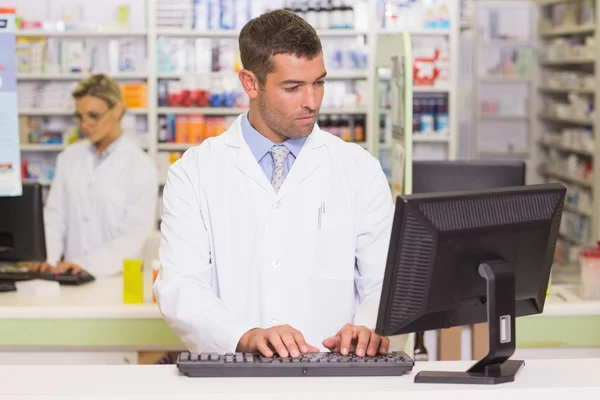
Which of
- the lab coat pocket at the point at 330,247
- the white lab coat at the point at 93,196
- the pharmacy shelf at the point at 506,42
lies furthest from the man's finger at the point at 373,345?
the pharmacy shelf at the point at 506,42

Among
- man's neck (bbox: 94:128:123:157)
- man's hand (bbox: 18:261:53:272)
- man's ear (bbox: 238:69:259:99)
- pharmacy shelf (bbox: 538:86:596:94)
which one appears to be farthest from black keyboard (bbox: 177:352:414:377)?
pharmacy shelf (bbox: 538:86:596:94)

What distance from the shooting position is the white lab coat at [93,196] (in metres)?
4.92

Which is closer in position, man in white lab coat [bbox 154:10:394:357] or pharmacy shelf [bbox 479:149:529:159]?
man in white lab coat [bbox 154:10:394:357]

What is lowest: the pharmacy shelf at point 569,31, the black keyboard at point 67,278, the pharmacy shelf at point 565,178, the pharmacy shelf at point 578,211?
the pharmacy shelf at point 578,211

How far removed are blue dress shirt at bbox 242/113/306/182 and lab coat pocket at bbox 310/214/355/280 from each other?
19cm

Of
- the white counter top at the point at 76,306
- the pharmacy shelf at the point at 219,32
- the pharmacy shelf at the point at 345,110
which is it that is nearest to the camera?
the white counter top at the point at 76,306

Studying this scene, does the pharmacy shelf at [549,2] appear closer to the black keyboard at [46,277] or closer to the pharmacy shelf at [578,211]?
the pharmacy shelf at [578,211]

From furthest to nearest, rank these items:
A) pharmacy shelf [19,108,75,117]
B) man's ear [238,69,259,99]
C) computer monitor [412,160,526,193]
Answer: pharmacy shelf [19,108,75,117] → computer monitor [412,160,526,193] → man's ear [238,69,259,99]

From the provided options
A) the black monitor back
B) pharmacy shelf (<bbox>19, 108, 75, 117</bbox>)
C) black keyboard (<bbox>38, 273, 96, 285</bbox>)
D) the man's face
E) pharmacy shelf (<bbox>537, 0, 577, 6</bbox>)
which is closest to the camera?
the black monitor back

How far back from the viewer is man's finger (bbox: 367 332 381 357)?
7.50 ft

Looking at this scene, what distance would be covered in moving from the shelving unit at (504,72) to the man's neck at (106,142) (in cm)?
532

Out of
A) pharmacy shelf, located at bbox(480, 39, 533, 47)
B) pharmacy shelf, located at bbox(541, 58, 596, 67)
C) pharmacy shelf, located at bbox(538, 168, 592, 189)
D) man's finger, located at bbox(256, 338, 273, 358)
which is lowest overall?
pharmacy shelf, located at bbox(538, 168, 592, 189)

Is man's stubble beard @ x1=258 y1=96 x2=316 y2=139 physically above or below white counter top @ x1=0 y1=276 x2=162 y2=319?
above

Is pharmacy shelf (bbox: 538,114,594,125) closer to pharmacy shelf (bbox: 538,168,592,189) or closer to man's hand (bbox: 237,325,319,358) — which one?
pharmacy shelf (bbox: 538,168,592,189)
